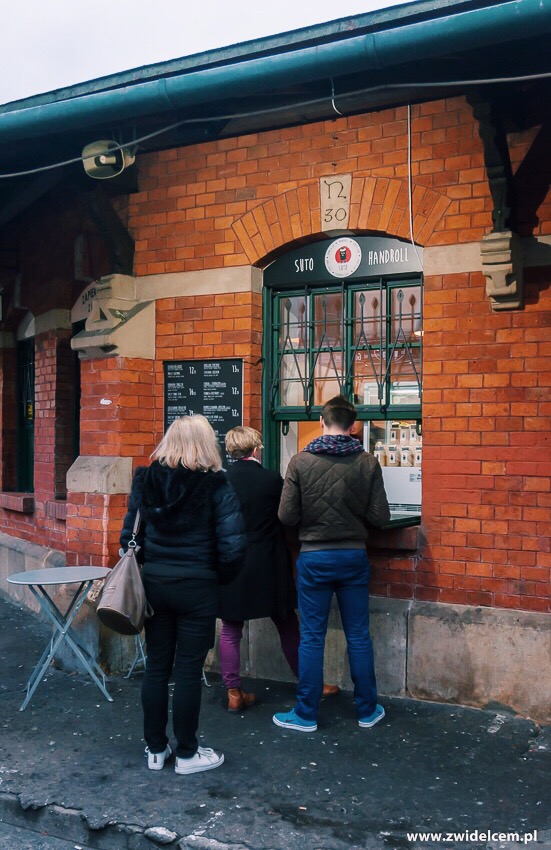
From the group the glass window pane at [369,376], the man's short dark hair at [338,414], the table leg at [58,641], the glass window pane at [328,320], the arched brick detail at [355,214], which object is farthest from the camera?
the glass window pane at [328,320]

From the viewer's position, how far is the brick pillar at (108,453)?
6660 millimetres

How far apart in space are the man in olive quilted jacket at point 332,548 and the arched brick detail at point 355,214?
1.43 meters

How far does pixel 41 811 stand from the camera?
13.6 ft

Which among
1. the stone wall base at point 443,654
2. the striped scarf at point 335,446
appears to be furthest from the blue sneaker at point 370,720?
the striped scarf at point 335,446

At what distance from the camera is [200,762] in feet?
15.0

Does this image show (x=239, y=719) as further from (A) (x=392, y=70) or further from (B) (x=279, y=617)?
(A) (x=392, y=70)

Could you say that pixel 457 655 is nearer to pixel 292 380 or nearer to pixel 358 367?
pixel 358 367

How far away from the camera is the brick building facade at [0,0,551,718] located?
212 inches

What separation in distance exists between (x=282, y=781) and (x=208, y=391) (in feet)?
9.89

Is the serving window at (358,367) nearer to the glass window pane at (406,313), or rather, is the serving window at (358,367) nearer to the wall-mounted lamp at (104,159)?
the glass window pane at (406,313)

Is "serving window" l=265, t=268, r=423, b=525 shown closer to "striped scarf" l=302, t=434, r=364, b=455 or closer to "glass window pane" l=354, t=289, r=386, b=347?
"glass window pane" l=354, t=289, r=386, b=347

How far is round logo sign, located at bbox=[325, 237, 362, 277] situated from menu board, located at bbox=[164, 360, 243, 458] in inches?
37.2

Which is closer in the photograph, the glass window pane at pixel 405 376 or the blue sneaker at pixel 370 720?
the blue sneaker at pixel 370 720

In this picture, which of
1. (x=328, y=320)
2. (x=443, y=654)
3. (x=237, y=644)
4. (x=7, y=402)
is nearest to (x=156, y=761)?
(x=237, y=644)
